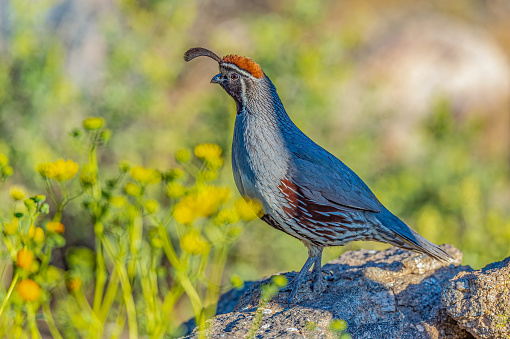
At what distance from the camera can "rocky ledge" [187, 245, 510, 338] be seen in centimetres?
283

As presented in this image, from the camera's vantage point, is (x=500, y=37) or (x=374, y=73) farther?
(x=500, y=37)

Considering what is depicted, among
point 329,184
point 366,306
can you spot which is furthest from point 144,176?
point 366,306

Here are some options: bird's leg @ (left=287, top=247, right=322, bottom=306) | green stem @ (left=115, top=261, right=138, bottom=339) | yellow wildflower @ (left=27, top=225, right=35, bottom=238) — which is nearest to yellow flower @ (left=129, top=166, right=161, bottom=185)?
green stem @ (left=115, top=261, right=138, bottom=339)

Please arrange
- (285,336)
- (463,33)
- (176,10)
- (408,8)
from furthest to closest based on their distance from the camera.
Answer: (408,8)
(463,33)
(176,10)
(285,336)

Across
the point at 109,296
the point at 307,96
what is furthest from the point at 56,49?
the point at 109,296

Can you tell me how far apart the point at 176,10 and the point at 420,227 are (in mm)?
3371

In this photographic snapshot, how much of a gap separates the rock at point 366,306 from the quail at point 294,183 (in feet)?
0.37

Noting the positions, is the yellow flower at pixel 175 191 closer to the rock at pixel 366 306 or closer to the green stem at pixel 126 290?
the green stem at pixel 126 290

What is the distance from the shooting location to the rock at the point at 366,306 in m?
3.00

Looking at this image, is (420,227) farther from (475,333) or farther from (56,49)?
(56,49)

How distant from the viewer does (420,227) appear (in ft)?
19.1

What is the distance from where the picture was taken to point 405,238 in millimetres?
3586

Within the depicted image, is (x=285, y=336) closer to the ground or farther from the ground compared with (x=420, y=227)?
closer to the ground

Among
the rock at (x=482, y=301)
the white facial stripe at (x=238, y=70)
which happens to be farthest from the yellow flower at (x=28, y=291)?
the rock at (x=482, y=301)
